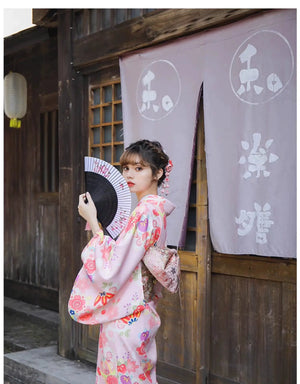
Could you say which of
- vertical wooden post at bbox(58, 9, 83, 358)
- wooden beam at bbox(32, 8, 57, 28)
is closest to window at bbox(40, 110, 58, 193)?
wooden beam at bbox(32, 8, 57, 28)

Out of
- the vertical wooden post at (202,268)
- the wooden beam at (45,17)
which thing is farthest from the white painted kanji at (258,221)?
the wooden beam at (45,17)

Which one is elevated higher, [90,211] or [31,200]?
[90,211]

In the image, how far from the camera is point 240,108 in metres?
4.41

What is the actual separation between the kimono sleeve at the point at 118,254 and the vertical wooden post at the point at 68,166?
9.07ft

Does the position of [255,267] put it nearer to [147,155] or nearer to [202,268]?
[202,268]

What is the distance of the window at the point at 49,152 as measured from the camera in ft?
30.2

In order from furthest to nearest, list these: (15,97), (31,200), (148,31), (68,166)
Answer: (31,200) < (15,97) < (68,166) < (148,31)

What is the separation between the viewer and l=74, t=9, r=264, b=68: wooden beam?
459cm

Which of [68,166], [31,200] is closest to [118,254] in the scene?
[68,166]

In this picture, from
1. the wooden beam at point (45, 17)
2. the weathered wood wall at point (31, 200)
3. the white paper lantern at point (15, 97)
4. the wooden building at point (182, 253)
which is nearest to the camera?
the wooden building at point (182, 253)

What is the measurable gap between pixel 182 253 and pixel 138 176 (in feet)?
5.53

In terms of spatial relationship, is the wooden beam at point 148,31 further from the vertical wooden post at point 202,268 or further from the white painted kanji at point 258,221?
the white painted kanji at point 258,221

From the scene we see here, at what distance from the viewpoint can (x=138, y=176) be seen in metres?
3.66
